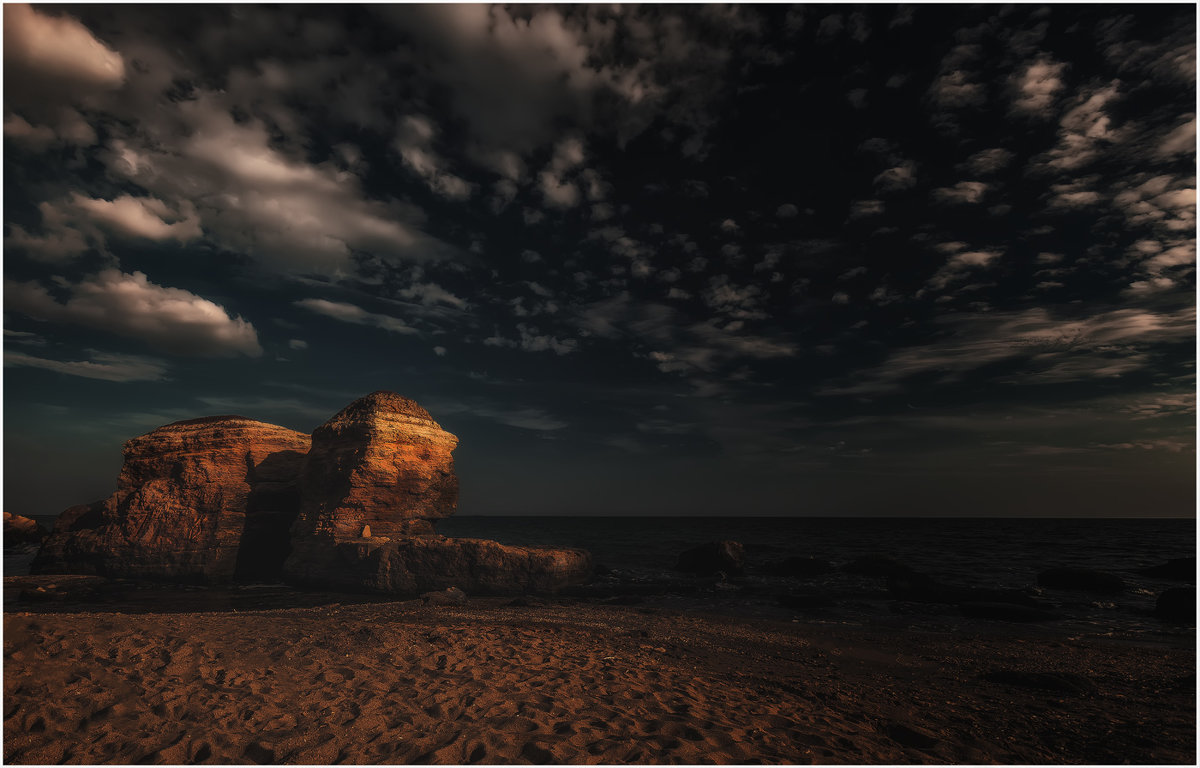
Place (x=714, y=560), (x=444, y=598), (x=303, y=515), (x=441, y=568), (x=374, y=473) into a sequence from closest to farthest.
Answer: (x=444, y=598)
(x=441, y=568)
(x=374, y=473)
(x=303, y=515)
(x=714, y=560)

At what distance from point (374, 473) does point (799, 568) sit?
20523 mm

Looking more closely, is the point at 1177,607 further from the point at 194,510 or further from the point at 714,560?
the point at 194,510

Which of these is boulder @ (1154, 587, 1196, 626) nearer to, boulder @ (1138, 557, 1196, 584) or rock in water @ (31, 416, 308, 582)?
boulder @ (1138, 557, 1196, 584)

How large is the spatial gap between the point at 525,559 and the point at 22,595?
16.7 metres

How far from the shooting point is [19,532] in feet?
139

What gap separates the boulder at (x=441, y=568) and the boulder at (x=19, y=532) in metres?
36.6

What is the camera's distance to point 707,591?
21562 millimetres

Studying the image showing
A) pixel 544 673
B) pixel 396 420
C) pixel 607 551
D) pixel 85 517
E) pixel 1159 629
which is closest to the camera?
pixel 544 673

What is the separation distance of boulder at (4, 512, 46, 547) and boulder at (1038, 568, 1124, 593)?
62429 mm

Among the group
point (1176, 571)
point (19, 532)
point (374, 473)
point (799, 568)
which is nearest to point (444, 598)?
point (374, 473)

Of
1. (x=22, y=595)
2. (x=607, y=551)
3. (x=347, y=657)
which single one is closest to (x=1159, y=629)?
(x=347, y=657)

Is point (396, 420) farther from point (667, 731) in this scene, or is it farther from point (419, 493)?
point (667, 731)

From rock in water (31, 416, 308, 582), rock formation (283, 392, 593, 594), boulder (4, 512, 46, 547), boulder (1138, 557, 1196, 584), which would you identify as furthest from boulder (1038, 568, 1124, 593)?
boulder (4, 512, 46, 547)

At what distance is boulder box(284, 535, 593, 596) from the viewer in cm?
2056
